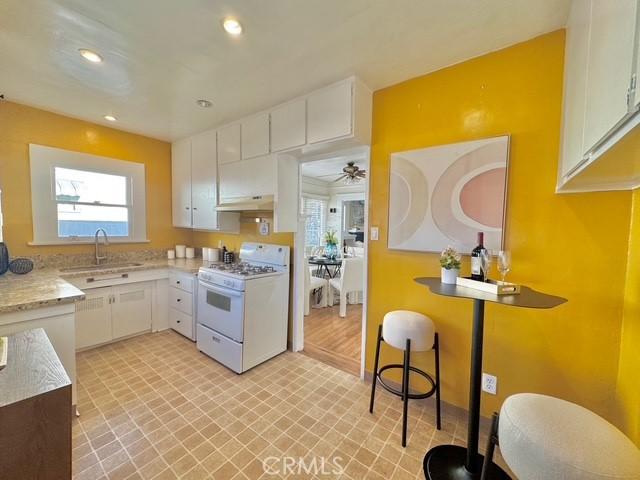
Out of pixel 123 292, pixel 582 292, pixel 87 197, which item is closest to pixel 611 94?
pixel 582 292

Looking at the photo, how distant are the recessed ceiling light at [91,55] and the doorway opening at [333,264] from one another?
182 cm

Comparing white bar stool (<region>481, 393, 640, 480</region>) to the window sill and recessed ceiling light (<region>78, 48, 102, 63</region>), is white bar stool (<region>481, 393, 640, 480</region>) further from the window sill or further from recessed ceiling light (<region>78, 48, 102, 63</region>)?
the window sill

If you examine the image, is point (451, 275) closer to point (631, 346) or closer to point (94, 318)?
point (631, 346)

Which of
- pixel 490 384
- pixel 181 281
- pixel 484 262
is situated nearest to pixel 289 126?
pixel 484 262

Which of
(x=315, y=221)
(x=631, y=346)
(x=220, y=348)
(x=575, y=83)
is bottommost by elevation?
(x=220, y=348)

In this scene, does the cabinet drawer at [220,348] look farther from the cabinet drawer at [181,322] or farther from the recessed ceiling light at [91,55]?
the recessed ceiling light at [91,55]

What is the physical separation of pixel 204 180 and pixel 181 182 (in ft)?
2.00

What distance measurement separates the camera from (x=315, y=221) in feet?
21.0

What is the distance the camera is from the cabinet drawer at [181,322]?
310cm

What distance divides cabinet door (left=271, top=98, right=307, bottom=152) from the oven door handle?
1.44 meters

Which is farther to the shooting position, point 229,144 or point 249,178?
point 229,144

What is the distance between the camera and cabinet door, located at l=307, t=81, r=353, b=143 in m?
2.05

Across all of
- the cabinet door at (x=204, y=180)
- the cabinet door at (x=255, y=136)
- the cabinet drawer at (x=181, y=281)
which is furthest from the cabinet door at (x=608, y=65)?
the cabinet drawer at (x=181, y=281)

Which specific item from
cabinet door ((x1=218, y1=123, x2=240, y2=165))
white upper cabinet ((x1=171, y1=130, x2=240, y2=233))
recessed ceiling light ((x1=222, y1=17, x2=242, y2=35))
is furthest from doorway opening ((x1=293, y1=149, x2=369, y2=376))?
recessed ceiling light ((x1=222, y1=17, x2=242, y2=35))
